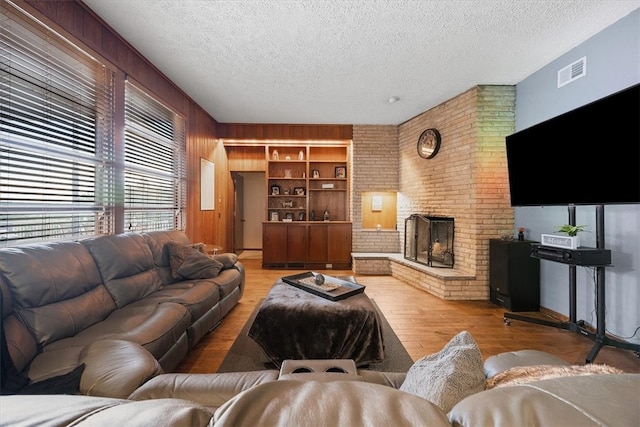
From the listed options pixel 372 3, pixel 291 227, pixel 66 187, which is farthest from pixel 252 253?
pixel 372 3

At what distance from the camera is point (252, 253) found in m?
6.98

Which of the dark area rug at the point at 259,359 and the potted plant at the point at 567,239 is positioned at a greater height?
the potted plant at the point at 567,239

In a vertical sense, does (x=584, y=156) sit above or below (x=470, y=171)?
below

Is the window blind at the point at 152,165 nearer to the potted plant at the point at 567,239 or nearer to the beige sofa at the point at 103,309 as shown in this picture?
the beige sofa at the point at 103,309

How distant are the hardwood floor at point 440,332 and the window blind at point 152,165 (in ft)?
5.23

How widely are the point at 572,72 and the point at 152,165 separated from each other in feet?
16.4

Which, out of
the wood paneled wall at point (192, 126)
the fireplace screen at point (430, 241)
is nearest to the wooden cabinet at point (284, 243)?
the wood paneled wall at point (192, 126)

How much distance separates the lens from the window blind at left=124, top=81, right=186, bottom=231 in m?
2.92

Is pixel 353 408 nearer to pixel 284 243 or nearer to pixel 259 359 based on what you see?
pixel 259 359

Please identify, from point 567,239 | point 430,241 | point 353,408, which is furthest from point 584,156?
point 353,408

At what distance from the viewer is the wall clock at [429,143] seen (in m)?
4.29

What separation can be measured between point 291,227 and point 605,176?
173 inches

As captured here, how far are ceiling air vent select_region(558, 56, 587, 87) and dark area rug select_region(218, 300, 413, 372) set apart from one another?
3341mm

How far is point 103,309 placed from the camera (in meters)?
1.86
